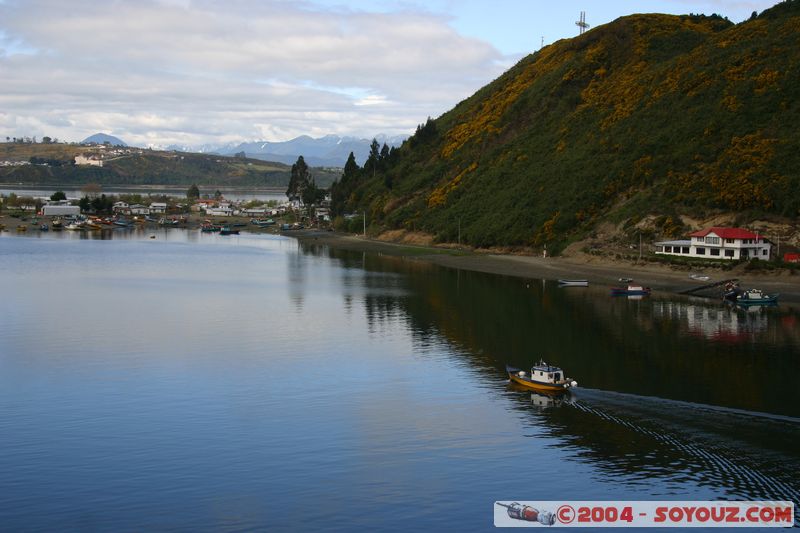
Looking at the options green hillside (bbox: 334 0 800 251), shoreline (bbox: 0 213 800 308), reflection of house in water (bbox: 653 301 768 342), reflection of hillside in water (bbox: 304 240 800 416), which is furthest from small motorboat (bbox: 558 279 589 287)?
green hillside (bbox: 334 0 800 251)

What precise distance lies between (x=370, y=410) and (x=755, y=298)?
5372 cm

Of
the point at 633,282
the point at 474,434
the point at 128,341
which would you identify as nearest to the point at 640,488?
the point at 474,434

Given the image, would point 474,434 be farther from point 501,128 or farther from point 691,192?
point 501,128

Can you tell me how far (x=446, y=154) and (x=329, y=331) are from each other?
123m

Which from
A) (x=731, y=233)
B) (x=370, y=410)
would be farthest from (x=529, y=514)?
(x=731, y=233)

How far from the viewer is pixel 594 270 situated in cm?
11031

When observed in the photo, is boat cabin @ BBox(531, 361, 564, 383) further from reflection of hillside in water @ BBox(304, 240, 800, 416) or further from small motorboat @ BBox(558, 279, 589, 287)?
small motorboat @ BBox(558, 279, 589, 287)

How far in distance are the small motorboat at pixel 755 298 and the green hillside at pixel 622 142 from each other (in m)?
22.8

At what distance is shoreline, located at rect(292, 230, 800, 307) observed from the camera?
305 ft

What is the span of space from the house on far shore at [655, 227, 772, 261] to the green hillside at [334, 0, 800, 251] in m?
6.07

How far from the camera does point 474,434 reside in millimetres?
41969

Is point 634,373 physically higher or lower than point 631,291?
lower

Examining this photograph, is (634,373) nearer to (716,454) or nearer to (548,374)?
(548,374)

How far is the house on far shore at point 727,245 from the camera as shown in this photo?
9781cm
